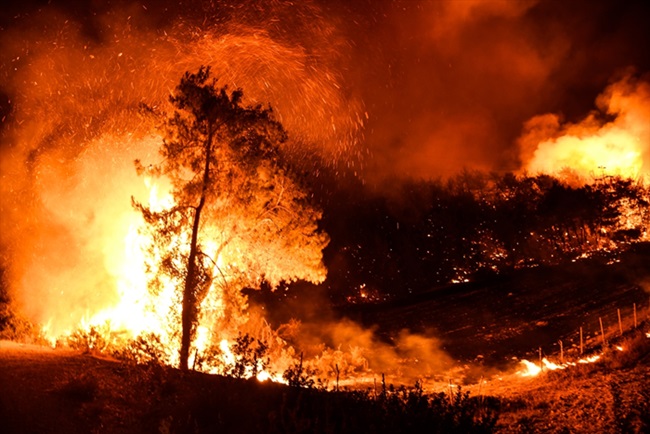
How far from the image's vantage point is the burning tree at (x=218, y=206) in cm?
1295

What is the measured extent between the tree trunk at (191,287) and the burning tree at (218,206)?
1.0 inches

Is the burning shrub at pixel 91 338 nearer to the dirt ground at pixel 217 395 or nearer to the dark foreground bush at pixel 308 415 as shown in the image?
the dirt ground at pixel 217 395

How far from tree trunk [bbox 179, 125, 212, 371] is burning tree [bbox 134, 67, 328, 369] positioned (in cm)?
3

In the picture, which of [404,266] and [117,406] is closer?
[117,406]

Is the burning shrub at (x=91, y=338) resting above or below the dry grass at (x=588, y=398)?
above

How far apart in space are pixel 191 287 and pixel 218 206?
Result: 2.34m

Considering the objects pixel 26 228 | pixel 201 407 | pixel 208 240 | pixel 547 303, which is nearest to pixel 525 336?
pixel 547 303

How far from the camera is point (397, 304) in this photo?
114 ft

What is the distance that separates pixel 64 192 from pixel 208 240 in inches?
314

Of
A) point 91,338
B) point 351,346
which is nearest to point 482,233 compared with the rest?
point 351,346

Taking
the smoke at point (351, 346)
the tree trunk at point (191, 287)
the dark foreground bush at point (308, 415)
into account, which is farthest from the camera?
the smoke at point (351, 346)

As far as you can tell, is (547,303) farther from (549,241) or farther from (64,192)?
(64,192)

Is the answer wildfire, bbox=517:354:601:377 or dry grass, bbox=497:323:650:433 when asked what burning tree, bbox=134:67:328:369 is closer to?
dry grass, bbox=497:323:650:433

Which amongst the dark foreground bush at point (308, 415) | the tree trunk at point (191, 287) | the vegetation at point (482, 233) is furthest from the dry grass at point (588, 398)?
the vegetation at point (482, 233)
